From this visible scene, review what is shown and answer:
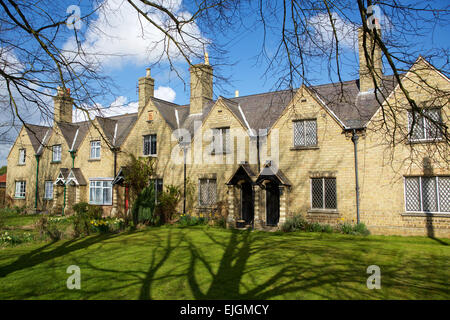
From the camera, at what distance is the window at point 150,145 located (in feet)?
85.4

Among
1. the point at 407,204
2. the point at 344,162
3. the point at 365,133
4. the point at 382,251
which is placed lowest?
the point at 382,251

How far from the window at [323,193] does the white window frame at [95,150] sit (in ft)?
63.3

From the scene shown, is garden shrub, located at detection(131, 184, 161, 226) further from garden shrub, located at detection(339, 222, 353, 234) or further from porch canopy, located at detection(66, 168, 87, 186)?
porch canopy, located at detection(66, 168, 87, 186)

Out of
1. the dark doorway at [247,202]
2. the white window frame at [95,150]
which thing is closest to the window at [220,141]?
the dark doorway at [247,202]

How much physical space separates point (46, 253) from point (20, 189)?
92.0 feet

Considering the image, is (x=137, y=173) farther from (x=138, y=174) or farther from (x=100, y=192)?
(x=100, y=192)

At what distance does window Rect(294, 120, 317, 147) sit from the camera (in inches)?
769

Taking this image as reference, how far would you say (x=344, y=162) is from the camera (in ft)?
59.8

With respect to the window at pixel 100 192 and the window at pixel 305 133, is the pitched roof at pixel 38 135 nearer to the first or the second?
the window at pixel 100 192

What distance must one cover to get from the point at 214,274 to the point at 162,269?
1569mm

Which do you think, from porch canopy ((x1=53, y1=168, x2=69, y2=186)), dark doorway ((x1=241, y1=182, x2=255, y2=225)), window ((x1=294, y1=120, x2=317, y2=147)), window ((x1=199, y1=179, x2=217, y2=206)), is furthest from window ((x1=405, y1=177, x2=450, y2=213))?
porch canopy ((x1=53, y1=168, x2=69, y2=186))

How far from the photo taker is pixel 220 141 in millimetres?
22719
